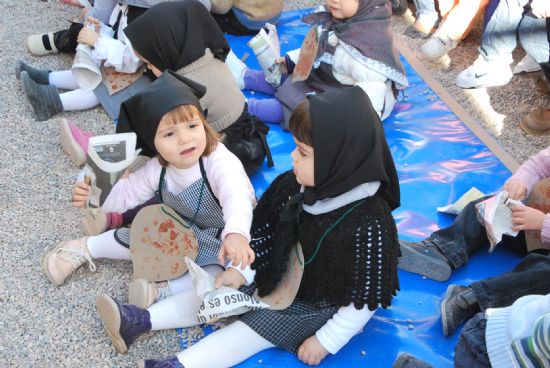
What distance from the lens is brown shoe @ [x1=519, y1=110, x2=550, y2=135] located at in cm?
250

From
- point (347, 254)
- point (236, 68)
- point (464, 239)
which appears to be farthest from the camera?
point (236, 68)

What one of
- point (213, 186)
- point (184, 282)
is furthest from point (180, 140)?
point (184, 282)

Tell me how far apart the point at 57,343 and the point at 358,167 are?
976mm

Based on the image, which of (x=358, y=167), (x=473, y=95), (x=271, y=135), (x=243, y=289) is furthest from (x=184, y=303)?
(x=473, y=95)

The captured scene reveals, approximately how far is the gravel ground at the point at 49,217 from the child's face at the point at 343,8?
2.18 feet

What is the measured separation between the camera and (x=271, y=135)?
8.45ft

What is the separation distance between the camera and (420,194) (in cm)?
Answer: 226

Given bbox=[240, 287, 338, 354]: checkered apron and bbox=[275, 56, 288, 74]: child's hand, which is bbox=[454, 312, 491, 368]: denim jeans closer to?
bbox=[240, 287, 338, 354]: checkered apron

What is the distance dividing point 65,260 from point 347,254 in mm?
900

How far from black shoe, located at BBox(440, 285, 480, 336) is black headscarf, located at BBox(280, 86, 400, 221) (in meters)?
0.49

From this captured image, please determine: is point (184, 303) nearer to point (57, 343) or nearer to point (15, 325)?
point (57, 343)

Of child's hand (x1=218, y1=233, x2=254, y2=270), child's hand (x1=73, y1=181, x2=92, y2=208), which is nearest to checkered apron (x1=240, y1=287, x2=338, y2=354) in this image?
child's hand (x1=218, y1=233, x2=254, y2=270)

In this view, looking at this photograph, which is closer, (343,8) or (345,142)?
(345,142)

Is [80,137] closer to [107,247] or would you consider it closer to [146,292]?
[107,247]
